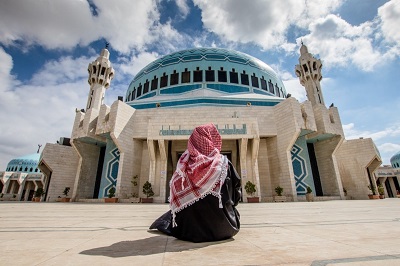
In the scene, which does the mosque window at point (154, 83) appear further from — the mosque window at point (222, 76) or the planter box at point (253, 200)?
the planter box at point (253, 200)

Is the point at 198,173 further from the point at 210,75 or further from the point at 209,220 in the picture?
the point at 210,75

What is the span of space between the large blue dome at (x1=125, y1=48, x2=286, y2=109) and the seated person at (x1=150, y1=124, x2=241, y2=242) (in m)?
18.1

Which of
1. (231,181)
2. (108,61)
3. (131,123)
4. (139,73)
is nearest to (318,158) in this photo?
(131,123)

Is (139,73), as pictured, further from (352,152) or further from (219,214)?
(219,214)

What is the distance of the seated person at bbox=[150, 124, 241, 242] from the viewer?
2385mm

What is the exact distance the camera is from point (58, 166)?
57.2 feet

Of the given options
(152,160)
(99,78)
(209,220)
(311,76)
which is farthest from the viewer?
(311,76)

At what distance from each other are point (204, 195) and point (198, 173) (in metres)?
0.26

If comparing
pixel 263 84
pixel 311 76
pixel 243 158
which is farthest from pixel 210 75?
pixel 243 158

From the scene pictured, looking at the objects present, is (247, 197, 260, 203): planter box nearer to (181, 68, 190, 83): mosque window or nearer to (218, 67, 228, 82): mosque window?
(218, 67, 228, 82): mosque window

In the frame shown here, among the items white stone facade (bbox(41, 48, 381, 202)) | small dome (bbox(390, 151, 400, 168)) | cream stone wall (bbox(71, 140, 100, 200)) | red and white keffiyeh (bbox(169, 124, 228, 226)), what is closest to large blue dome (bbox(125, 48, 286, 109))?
white stone facade (bbox(41, 48, 381, 202))

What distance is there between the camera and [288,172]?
13555 mm

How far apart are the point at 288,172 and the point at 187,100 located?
10076 millimetres

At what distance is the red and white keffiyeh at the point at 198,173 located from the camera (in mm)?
2436
